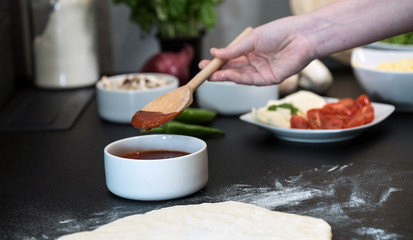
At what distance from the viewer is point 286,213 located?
3.11 ft

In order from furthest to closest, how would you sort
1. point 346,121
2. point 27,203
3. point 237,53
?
point 346,121 < point 237,53 < point 27,203

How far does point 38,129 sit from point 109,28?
96 cm

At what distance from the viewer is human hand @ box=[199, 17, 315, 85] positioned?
1.25 m

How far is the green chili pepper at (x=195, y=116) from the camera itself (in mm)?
1543

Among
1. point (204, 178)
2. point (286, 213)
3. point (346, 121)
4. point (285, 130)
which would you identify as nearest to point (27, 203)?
point (204, 178)

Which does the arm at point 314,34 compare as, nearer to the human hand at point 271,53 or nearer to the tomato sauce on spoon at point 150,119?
the human hand at point 271,53

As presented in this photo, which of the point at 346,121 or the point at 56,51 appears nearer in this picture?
the point at 346,121

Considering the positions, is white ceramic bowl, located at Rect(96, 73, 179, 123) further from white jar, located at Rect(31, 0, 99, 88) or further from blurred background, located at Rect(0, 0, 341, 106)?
blurred background, located at Rect(0, 0, 341, 106)

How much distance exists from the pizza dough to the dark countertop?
45mm

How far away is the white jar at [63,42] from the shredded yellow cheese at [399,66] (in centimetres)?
97

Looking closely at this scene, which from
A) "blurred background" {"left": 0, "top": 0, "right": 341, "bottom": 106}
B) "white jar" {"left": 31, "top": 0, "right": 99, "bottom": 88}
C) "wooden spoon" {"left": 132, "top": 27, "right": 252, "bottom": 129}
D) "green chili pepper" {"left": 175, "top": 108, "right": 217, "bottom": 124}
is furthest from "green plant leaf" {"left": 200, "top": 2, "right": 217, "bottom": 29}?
"wooden spoon" {"left": 132, "top": 27, "right": 252, "bottom": 129}

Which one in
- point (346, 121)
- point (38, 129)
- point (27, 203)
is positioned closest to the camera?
point (27, 203)

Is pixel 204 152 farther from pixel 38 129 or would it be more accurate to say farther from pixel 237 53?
pixel 38 129

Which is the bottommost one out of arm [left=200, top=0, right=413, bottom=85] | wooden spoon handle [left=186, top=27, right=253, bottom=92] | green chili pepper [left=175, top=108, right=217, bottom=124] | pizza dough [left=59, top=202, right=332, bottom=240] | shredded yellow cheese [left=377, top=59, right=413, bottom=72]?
green chili pepper [left=175, top=108, right=217, bottom=124]
